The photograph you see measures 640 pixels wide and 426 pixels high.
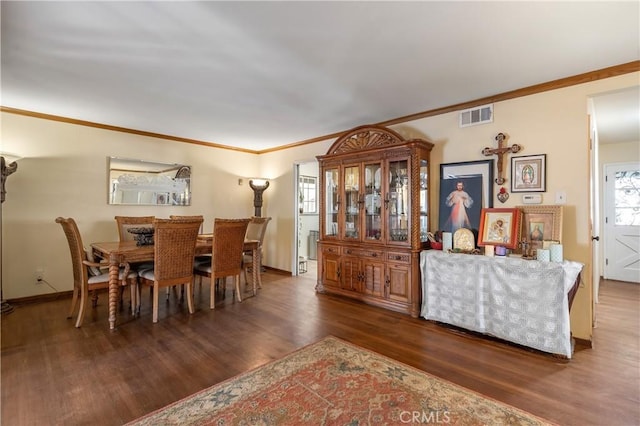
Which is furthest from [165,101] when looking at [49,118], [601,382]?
[601,382]

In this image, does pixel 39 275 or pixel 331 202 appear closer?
pixel 39 275

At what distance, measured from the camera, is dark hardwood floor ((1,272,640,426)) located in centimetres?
185

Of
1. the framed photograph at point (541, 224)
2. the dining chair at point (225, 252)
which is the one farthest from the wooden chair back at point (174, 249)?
the framed photograph at point (541, 224)

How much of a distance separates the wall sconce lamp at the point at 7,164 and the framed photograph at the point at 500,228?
531 centimetres

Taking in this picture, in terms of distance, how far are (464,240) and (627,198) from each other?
4122mm

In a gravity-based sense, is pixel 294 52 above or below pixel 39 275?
above

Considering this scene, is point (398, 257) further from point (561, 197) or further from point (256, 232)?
point (256, 232)

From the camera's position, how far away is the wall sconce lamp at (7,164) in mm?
3430

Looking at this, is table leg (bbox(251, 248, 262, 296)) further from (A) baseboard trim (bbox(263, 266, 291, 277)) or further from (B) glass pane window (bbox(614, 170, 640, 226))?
(B) glass pane window (bbox(614, 170, 640, 226))

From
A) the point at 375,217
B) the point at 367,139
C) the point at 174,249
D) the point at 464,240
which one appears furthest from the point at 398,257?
the point at 174,249

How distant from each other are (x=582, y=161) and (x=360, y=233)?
233 cm

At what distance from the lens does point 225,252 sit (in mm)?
3783

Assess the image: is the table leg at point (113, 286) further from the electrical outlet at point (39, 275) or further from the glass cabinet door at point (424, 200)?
the glass cabinet door at point (424, 200)

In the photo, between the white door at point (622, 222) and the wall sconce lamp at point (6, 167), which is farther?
the white door at point (622, 222)
